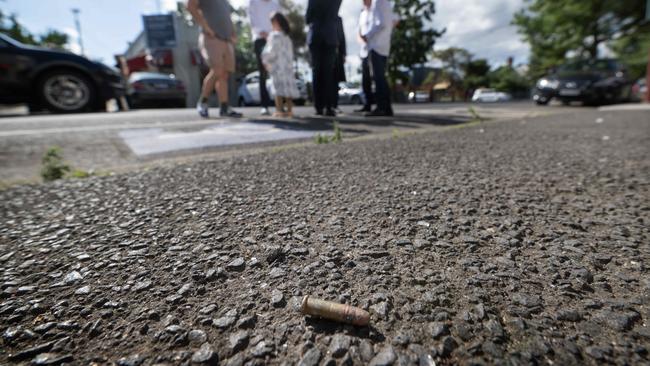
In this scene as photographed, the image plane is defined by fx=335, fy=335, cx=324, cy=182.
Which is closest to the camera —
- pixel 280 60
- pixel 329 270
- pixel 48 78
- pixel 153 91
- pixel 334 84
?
pixel 329 270

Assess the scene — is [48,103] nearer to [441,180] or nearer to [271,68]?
[271,68]

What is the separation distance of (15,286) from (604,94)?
13.6 m

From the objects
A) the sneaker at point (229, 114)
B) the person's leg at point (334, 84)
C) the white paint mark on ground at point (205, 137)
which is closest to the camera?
the white paint mark on ground at point (205, 137)

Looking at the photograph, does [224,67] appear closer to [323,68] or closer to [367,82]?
[323,68]

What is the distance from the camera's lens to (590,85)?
10.2 metres

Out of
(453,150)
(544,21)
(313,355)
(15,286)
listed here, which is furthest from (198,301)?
(544,21)

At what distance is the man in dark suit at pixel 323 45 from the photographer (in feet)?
15.6

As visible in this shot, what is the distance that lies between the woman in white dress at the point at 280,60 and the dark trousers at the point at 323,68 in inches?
15.5

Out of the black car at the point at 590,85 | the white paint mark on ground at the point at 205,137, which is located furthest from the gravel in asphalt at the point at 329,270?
the black car at the point at 590,85

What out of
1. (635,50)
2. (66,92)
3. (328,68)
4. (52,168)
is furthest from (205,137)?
(635,50)

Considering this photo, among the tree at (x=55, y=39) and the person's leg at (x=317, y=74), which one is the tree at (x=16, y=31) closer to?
the tree at (x=55, y=39)

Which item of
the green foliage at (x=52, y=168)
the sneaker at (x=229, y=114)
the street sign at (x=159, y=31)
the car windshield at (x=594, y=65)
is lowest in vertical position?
the green foliage at (x=52, y=168)

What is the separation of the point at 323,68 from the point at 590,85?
9590 mm

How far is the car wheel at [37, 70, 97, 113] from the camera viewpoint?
586 cm
